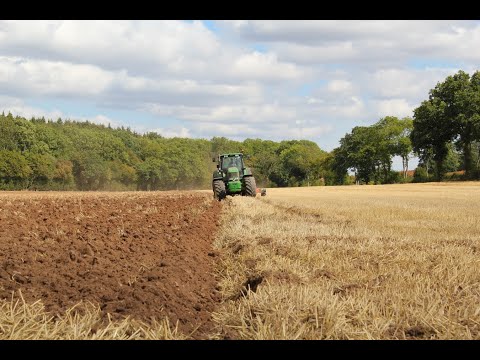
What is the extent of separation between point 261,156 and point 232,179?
9064cm

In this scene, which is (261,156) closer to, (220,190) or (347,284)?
(220,190)

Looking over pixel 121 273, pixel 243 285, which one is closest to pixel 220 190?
pixel 121 273

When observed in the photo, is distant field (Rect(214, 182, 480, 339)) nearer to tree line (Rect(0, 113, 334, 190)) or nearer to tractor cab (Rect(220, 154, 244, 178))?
tractor cab (Rect(220, 154, 244, 178))

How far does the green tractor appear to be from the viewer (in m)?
28.2

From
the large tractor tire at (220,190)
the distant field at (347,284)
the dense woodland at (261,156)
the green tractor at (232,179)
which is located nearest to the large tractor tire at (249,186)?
the green tractor at (232,179)

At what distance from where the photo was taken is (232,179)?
28469mm

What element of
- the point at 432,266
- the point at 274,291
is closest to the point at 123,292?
the point at 274,291

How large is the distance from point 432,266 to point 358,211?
12.6 m

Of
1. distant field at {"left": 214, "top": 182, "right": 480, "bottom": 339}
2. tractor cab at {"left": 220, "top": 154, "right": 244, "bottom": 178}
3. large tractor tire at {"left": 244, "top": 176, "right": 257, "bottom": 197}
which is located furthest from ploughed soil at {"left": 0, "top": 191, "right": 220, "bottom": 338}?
tractor cab at {"left": 220, "top": 154, "right": 244, "bottom": 178}

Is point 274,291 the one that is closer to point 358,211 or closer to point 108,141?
point 358,211

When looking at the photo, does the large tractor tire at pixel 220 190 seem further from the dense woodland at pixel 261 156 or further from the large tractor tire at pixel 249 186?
the dense woodland at pixel 261 156

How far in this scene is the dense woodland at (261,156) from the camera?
212 feet

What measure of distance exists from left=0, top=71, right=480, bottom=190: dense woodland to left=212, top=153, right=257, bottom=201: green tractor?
39238 mm
